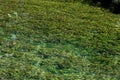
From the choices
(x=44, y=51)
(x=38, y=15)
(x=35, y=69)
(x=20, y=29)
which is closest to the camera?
(x=35, y=69)

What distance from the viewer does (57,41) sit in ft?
44.7

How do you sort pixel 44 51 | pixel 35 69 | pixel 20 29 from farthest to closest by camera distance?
pixel 20 29 < pixel 44 51 < pixel 35 69

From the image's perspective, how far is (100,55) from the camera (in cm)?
1309

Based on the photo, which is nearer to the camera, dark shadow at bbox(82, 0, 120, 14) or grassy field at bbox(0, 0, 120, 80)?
grassy field at bbox(0, 0, 120, 80)

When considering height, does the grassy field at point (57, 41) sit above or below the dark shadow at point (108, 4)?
below

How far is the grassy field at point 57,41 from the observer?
12148 millimetres

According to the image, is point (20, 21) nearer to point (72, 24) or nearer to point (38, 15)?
point (38, 15)

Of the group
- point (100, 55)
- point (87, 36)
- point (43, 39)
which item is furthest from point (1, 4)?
point (100, 55)

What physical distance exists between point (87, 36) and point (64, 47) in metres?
1.19

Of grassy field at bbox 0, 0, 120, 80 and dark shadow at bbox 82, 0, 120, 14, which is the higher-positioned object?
dark shadow at bbox 82, 0, 120, 14

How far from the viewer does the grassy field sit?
1215 centimetres

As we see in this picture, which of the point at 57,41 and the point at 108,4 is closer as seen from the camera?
the point at 57,41

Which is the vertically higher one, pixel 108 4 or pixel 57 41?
pixel 108 4

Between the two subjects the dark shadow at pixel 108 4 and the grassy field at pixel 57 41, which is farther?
the dark shadow at pixel 108 4
